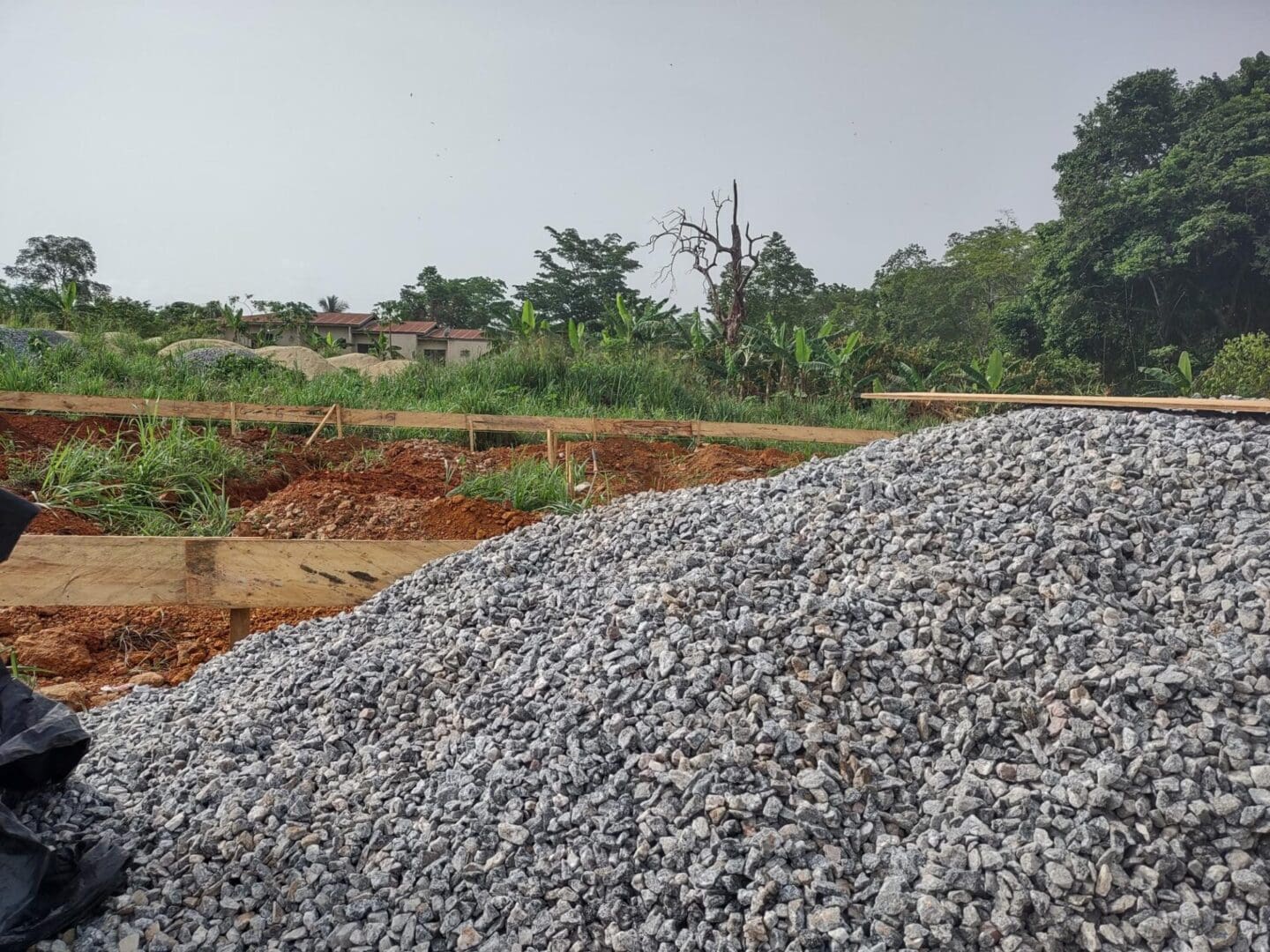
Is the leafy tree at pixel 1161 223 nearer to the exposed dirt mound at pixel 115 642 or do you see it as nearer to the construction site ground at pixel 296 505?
the construction site ground at pixel 296 505

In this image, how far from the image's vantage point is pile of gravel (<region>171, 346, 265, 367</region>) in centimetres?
993

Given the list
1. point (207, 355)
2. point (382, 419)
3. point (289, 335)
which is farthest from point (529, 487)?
point (289, 335)

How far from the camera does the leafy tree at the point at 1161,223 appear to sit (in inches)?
571

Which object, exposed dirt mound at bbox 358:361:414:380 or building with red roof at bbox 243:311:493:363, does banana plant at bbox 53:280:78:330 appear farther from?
building with red roof at bbox 243:311:493:363

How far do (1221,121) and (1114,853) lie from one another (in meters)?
19.0

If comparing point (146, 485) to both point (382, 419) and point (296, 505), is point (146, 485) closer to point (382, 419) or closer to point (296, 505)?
point (296, 505)

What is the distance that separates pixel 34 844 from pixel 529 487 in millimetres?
2922

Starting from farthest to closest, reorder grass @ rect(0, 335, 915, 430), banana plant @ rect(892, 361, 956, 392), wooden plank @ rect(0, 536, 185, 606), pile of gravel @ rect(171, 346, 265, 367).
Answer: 1. banana plant @ rect(892, 361, 956, 392)
2. pile of gravel @ rect(171, 346, 265, 367)
3. grass @ rect(0, 335, 915, 430)
4. wooden plank @ rect(0, 536, 185, 606)

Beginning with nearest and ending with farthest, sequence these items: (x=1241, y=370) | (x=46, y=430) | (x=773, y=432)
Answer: (x=46, y=430), (x=773, y=432), (x=1241, y=370)

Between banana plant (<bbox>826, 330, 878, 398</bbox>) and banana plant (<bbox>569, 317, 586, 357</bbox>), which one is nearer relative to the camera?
banana plant (<bbox>569, 317, 586, 357</bbox>)

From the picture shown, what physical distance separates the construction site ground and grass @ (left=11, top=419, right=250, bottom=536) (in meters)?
0.12

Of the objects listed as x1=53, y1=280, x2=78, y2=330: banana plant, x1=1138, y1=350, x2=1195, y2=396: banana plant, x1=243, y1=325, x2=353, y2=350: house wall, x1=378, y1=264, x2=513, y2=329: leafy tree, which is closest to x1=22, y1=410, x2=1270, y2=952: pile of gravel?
x1=1138, y1=350, x2=1195, y2=396: banana plant

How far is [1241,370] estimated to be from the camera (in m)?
13.0

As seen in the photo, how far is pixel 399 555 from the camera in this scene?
3.14m
